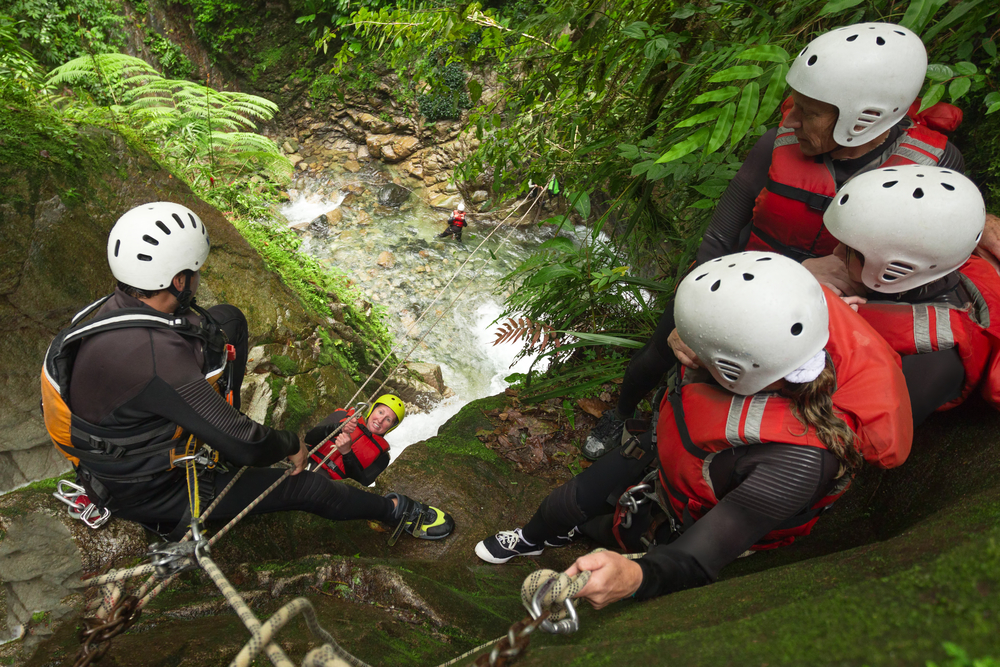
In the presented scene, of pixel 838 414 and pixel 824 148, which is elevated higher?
pixel 824 148

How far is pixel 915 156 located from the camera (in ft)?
6.59

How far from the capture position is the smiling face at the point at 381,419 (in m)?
3.18

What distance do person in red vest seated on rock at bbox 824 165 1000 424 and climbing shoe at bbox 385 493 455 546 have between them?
2.39 m

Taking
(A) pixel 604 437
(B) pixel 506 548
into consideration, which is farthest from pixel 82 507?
(A) pixel 604 437

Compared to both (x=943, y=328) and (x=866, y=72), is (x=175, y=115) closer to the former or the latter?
(x=866, y=72)

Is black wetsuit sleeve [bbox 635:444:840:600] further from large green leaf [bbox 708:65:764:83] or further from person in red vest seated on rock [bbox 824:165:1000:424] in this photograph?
large green leaf [bbox 708:65:764:83]

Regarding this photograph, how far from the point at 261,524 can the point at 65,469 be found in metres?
1.87

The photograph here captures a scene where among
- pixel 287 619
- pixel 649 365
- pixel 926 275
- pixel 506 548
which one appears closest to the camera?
pixel 287 619

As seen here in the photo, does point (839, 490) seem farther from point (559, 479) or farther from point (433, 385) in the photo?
point (433, 385)

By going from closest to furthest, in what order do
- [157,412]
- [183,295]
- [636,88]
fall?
[157,412] → [183,295] → [636,88]

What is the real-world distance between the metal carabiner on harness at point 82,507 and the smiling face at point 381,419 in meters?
1.34

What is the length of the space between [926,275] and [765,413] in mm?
793

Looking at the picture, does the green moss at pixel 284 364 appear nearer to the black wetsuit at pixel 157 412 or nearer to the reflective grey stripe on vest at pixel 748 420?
the black wetsuit at pixel 157 412

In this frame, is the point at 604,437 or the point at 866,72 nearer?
the point at 866,72
